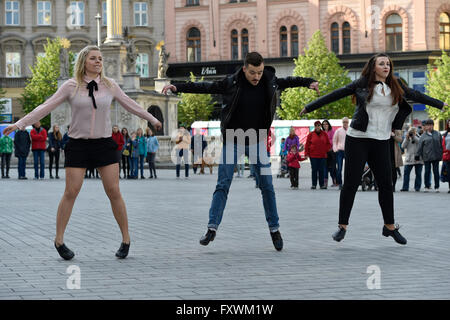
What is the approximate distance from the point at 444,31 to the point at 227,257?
54862 millimetres

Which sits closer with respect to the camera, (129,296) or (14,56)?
(129,296)

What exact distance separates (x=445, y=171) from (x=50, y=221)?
11.0m

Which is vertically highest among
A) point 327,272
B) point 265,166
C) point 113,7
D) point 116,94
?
point 113,7

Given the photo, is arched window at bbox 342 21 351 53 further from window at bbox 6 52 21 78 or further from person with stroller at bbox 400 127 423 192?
person with stroller at bbox 400 127 423 192

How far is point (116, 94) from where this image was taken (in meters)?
8.04

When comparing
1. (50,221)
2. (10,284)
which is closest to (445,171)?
(50,221)

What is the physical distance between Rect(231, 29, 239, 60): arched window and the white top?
56273 mm

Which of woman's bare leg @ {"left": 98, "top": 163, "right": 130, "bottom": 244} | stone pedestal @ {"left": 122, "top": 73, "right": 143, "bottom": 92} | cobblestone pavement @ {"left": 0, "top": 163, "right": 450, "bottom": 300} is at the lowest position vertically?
cobblestone pavement @ {"left": 0, "top": 163, "right": 450, "bottom": 300}

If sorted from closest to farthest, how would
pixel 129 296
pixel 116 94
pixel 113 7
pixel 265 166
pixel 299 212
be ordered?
pixel 129 296 < pixel 116 94 < pixel 265 166 < pixel 299 212 < pixel 113 7

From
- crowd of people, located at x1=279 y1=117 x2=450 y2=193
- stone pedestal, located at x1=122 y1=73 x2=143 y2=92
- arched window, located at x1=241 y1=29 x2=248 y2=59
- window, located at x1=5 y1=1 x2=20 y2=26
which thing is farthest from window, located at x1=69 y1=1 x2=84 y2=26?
crowd of people, located at x1=279 y1=117 x2=450 y2=193

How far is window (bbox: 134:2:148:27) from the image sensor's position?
221 ft

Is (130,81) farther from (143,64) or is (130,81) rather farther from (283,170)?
(143,64)

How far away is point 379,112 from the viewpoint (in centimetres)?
882

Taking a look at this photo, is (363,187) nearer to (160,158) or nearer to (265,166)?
(265,166)
